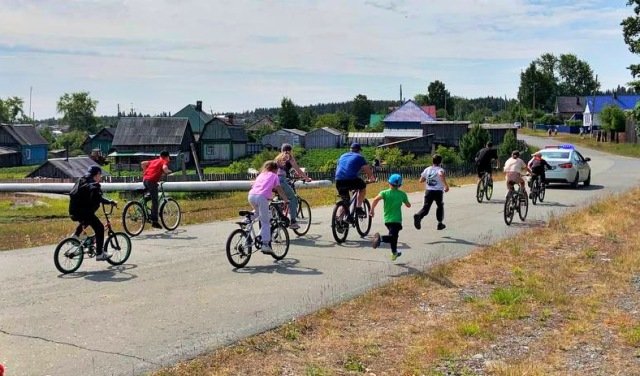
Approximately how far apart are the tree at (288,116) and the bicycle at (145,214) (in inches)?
4272

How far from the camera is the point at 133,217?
1426 centimetres

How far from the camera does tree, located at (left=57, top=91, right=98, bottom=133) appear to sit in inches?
5482

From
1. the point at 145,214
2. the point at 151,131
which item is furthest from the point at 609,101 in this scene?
the point at 145,214

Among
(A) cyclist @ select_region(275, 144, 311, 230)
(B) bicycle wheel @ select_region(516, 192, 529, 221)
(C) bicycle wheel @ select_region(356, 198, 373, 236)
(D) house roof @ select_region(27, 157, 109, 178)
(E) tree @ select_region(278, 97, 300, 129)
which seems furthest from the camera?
(E) tree @ select_region(278, 97, 300, 129)

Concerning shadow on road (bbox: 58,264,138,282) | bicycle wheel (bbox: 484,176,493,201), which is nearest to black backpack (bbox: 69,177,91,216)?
shadow on road (bbox: 58,264,138,282)

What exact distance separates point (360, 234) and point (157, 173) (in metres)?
4.64

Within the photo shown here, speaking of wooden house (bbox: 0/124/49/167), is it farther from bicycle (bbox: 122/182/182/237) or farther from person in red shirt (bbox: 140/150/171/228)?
person in red shirt (bbox: 140/150/171/228)

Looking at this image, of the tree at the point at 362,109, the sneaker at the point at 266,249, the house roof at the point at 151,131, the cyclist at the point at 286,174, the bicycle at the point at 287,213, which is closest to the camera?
the sneaker at the point at 266,249

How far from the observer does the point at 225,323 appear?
7.38 m

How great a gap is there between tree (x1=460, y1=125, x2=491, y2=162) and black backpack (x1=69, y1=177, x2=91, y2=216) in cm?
4459

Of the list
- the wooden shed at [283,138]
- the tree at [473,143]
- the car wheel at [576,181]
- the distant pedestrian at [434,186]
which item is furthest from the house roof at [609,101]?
the distant pedestrian at [434,186]

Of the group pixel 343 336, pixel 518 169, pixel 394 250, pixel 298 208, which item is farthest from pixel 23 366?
pixel 518 169

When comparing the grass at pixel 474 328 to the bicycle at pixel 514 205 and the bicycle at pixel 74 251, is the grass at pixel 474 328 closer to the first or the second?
the bicycle at pixel 514 205

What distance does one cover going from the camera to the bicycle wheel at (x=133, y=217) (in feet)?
46.1
